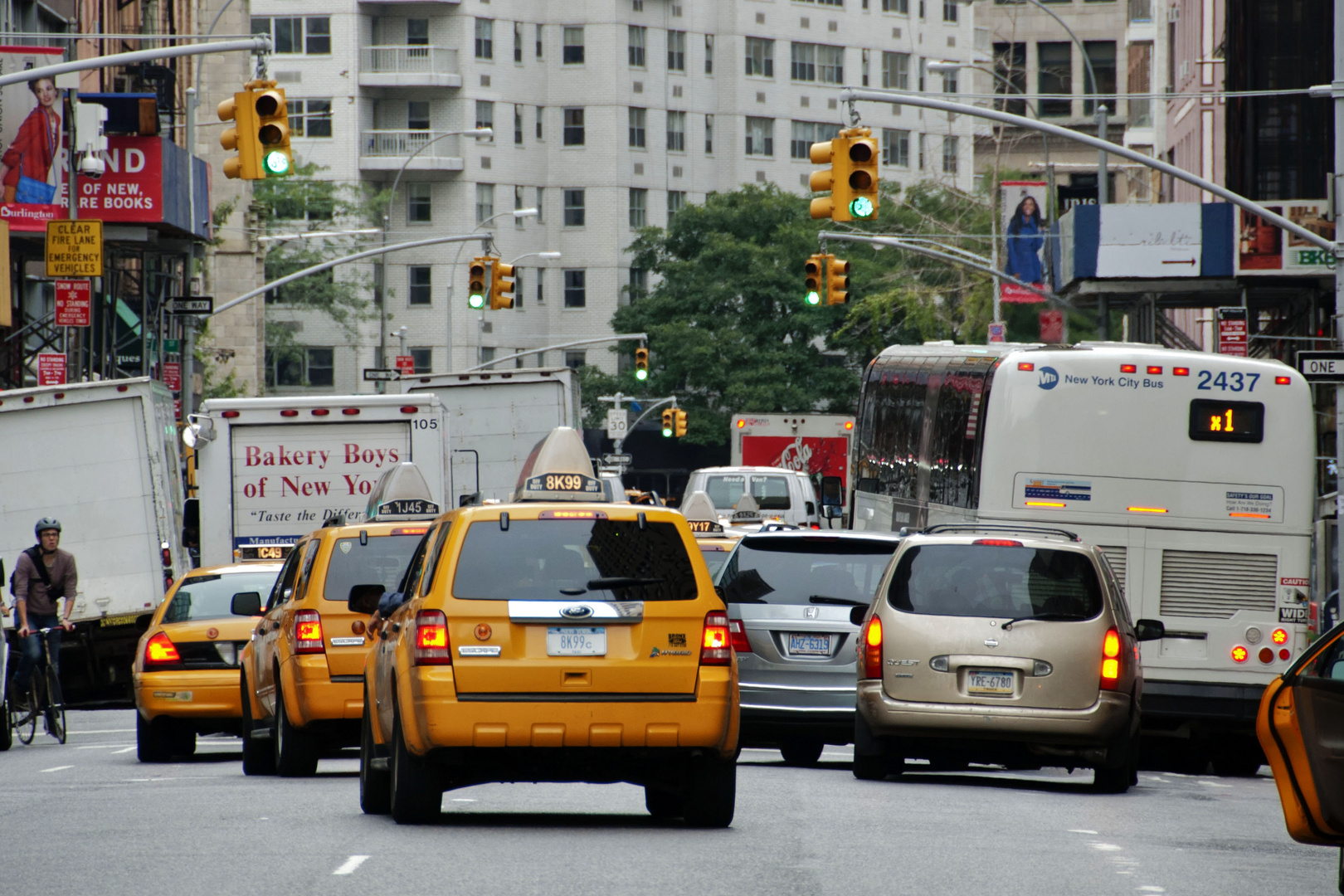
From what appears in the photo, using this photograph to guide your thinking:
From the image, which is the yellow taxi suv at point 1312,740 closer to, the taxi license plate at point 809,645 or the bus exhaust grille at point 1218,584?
the taxi license plate at point 809,645

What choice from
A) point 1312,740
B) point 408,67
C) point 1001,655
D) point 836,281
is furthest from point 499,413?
point 408,67

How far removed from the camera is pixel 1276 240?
127 ft

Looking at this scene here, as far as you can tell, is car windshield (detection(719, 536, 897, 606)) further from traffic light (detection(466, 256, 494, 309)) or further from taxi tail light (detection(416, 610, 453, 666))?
traffic light (detection(466, 256, 494, 309))

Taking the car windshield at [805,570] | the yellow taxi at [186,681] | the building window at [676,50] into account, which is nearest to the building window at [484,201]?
the building window at [676,50]

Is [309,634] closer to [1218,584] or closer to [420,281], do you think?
[1218,584]

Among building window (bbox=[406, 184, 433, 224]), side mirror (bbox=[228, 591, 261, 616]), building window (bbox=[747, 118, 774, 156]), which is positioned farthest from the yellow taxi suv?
building window (bbox=[747, 118, 774, 156])

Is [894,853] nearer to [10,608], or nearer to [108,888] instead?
[108,888]

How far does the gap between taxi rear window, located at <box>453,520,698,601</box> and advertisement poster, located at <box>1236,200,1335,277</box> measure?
28513mm

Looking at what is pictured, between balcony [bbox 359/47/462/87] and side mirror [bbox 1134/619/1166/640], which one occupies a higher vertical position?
balcony [bbox 359/47/462/87]

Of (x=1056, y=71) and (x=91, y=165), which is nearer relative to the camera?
(x=91, y=165)

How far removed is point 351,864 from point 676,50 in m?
85.3

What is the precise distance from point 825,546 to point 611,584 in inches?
230

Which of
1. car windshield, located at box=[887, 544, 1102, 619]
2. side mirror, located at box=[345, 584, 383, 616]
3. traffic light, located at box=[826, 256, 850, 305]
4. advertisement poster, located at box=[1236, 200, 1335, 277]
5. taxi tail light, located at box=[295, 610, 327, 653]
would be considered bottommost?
taxi tail light, located at box=[295, 610, 327, 653]

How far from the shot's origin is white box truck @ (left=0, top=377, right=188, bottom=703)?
24.3 metres
